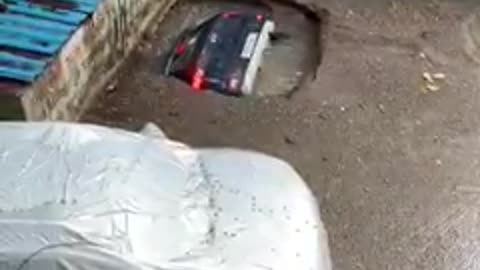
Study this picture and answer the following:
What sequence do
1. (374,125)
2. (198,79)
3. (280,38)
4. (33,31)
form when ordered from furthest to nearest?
(280,38) → (198,79) → (374,125) → (33,31)

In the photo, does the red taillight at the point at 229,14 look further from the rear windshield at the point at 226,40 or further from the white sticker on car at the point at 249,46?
the white sticker on car at the point at 249,46

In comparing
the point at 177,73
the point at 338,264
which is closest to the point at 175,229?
the point at 338,264

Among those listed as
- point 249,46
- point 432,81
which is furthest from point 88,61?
point 432,81

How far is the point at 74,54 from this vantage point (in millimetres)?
4617

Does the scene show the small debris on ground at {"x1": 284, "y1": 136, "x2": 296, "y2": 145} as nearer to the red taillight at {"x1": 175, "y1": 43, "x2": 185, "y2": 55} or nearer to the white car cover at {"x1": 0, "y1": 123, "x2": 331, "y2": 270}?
the red taillight at {"x1": 175, "y1": 43, "x2": 185, "y2": 55}

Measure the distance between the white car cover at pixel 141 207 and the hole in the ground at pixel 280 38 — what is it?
2.40 meters

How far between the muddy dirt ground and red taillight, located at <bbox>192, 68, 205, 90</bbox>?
8cm

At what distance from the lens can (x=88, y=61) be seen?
4.85m

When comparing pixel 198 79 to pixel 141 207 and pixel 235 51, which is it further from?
pixel 141 207

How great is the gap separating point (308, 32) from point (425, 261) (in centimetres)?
214

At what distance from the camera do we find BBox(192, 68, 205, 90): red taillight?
5.20m

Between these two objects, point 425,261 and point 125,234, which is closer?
point 125,234

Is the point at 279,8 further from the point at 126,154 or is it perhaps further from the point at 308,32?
the point at 126,154

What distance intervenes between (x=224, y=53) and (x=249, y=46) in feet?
0.55
